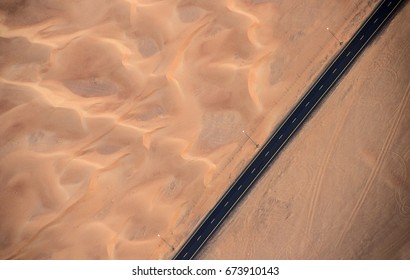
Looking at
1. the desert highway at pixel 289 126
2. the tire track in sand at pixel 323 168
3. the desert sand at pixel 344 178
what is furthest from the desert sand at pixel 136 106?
the desert sand at pixel 344 178

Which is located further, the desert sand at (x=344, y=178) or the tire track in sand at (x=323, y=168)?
the tire track in sand at (x=323, y=168)

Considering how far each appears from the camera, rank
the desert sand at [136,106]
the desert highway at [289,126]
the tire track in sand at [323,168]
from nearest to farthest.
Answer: the desert sand at [136,106]
the tire track in sand at [323,168]
the desert highway at [289,126]

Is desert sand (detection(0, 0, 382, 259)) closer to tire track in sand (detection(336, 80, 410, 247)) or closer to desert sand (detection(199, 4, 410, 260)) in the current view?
tire track in sand (detection(336, 80, 410, 247))

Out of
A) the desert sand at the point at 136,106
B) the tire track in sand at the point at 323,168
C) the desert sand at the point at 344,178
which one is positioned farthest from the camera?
the tire track in sand at the point at 323,168

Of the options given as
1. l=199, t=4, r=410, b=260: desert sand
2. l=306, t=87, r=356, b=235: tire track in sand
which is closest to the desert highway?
l=199, t=4, r=410, b=260: desert sand

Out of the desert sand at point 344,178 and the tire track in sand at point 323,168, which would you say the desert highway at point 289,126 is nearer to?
the desert sand at point 344,178

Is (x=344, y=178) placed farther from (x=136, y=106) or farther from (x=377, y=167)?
(x=136, y=106)
